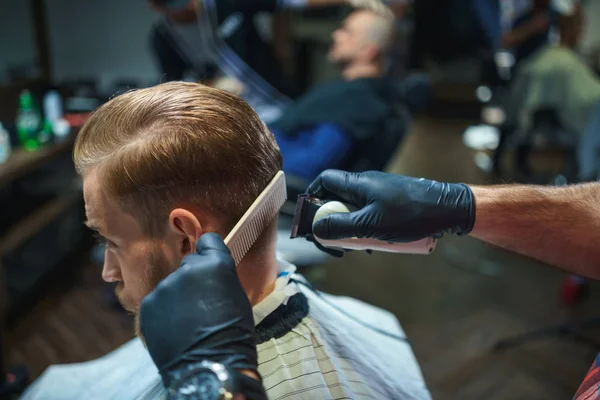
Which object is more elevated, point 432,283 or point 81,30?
point 81,30

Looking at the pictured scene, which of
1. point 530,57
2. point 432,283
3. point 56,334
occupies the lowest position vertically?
point 432,283

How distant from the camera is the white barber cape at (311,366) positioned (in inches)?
38.7

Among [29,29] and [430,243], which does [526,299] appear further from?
[29,29]

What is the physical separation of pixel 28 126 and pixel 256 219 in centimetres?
202

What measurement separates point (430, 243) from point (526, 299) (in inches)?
86.1

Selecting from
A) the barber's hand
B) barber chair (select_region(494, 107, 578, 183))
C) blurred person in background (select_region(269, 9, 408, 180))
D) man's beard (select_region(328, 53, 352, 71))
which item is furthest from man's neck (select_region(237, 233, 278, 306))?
barber chair (select_region(494, 107, 578, 183))

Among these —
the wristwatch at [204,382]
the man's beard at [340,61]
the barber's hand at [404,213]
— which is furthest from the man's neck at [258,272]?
the man's beard at [340,61]

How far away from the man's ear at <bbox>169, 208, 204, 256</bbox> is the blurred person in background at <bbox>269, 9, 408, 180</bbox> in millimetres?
1362

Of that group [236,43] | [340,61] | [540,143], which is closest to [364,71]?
[340,61]

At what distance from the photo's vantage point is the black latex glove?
670 millimetres

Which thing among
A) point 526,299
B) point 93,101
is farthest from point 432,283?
point 93,101

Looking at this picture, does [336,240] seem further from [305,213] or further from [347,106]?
[347,106]

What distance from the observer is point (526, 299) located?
2.98 meters

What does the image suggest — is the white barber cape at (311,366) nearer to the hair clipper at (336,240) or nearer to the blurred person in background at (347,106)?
the hair clipper at (336,240)
